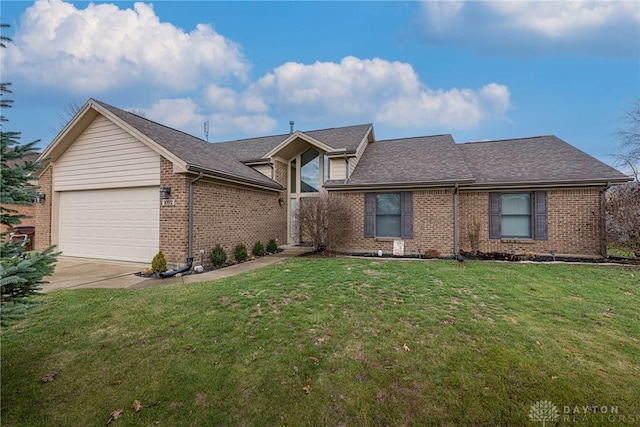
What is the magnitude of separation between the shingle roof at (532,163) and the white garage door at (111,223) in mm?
11764

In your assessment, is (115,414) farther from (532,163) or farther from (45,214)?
(532,163)

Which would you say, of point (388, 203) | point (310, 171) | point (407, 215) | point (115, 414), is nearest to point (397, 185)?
point (388, 203)

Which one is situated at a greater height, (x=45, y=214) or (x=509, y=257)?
(x=45, y=214)

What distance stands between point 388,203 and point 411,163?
226 centimetres

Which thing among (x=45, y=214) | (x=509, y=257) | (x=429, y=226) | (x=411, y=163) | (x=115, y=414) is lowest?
(x=115, y=414)

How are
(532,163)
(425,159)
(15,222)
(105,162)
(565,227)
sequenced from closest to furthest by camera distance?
(15,222), (105,162), (565,227), (532,163), (425,159)

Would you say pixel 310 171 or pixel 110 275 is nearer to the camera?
pixel 110 275

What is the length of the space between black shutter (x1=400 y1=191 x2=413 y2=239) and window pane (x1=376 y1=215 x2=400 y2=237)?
0.73ft

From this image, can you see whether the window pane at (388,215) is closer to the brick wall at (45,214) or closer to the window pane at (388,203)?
the window pane at (388,203)

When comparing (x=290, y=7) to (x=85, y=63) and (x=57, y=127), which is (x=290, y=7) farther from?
(x=57, y=127)

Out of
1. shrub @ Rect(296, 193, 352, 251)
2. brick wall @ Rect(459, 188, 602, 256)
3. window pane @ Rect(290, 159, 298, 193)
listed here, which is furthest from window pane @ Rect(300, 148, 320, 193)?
brick wall @ Rect(459, 188, 602, 256)

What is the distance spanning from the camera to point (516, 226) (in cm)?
1059

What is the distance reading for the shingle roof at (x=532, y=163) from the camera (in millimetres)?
9938

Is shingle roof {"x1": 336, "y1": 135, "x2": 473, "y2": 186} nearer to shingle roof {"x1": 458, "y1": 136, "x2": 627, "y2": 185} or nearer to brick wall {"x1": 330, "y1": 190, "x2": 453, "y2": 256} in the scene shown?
brick wall {"x1": 330, "y1": 190, "x2": 453, "y2": 256}
